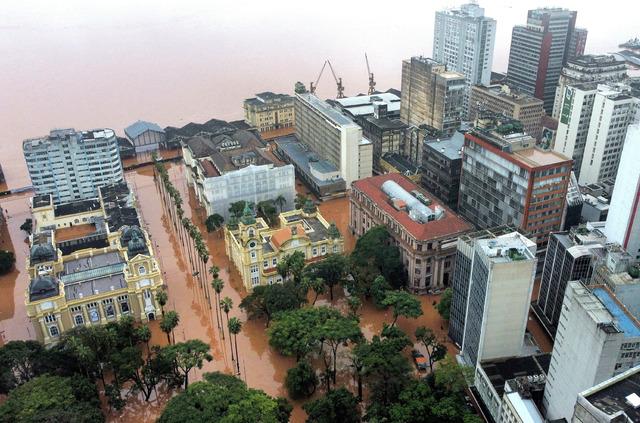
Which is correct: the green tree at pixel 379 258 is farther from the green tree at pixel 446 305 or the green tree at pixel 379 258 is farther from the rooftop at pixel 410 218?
the green tree at pixel 446 305

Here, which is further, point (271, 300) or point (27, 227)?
point (27, 227)

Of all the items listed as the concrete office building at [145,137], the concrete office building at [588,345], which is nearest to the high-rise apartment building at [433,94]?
the concrete office building at [145,137]

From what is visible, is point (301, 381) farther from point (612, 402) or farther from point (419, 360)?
point (612, 402)

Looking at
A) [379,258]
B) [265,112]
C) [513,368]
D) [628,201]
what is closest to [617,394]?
[513,368]

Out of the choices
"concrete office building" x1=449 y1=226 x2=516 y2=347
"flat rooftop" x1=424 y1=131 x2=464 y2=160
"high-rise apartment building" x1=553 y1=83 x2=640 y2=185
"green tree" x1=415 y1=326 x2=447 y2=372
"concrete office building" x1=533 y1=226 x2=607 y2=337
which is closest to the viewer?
"concrete office building" x1=449 y1=226 x2=516 y2=347

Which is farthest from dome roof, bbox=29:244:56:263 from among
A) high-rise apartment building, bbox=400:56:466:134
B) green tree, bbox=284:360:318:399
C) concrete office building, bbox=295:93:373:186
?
high-rise apartment building, bbox=400:56:466:134

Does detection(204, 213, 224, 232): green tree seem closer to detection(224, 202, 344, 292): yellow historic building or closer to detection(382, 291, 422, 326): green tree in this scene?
detection(224, 202, 344, 292): yellow historic building
